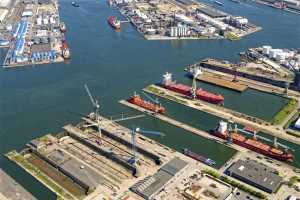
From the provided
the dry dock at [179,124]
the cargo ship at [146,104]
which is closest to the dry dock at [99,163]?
the dry dock at [179,124]

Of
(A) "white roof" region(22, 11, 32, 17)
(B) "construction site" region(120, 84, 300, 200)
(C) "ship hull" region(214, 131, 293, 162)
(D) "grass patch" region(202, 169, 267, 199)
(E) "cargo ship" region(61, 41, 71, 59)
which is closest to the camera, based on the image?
(D) "grass patch" region(202, 169, 267, 199)

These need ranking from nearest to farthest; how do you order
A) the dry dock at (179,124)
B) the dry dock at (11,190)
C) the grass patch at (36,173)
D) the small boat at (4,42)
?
the dry dock at (11,190)
the grass patch at (36,173)
the dry dock at (179,124)
the small boat at (4,42)

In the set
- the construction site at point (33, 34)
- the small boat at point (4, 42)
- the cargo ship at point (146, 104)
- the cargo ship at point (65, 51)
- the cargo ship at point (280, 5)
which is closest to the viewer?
the cargo ship at point (146, 104)

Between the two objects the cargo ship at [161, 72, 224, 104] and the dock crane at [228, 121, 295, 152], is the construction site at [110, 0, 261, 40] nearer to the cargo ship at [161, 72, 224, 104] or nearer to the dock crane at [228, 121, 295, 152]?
the cargo ship at [161, 72, 224, 104]

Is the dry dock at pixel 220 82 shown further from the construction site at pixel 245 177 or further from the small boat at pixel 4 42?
the small boat at pixel 4 42

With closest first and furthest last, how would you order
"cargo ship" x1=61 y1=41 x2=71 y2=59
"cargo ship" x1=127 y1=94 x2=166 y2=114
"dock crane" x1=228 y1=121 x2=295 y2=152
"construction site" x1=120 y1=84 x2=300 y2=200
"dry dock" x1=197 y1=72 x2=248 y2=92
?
"construction site" x1=120 y1=84 x2=300 y2=200, "dock crane" x1=228 y1=121 x2=295 y2=152, "cargo ship" x1=127 y1=94 x2=166 y2=114, "dry dock" x1=197 y1=72 x2=248 y2=92, "cargo ship" x1=61 y1=41 x2=71 y2=59

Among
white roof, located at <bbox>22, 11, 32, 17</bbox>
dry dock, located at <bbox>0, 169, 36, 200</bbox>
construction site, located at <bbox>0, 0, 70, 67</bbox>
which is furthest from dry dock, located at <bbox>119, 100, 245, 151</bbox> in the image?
white roof, located at <bbox>22, 11, 32, 17</bbox>
